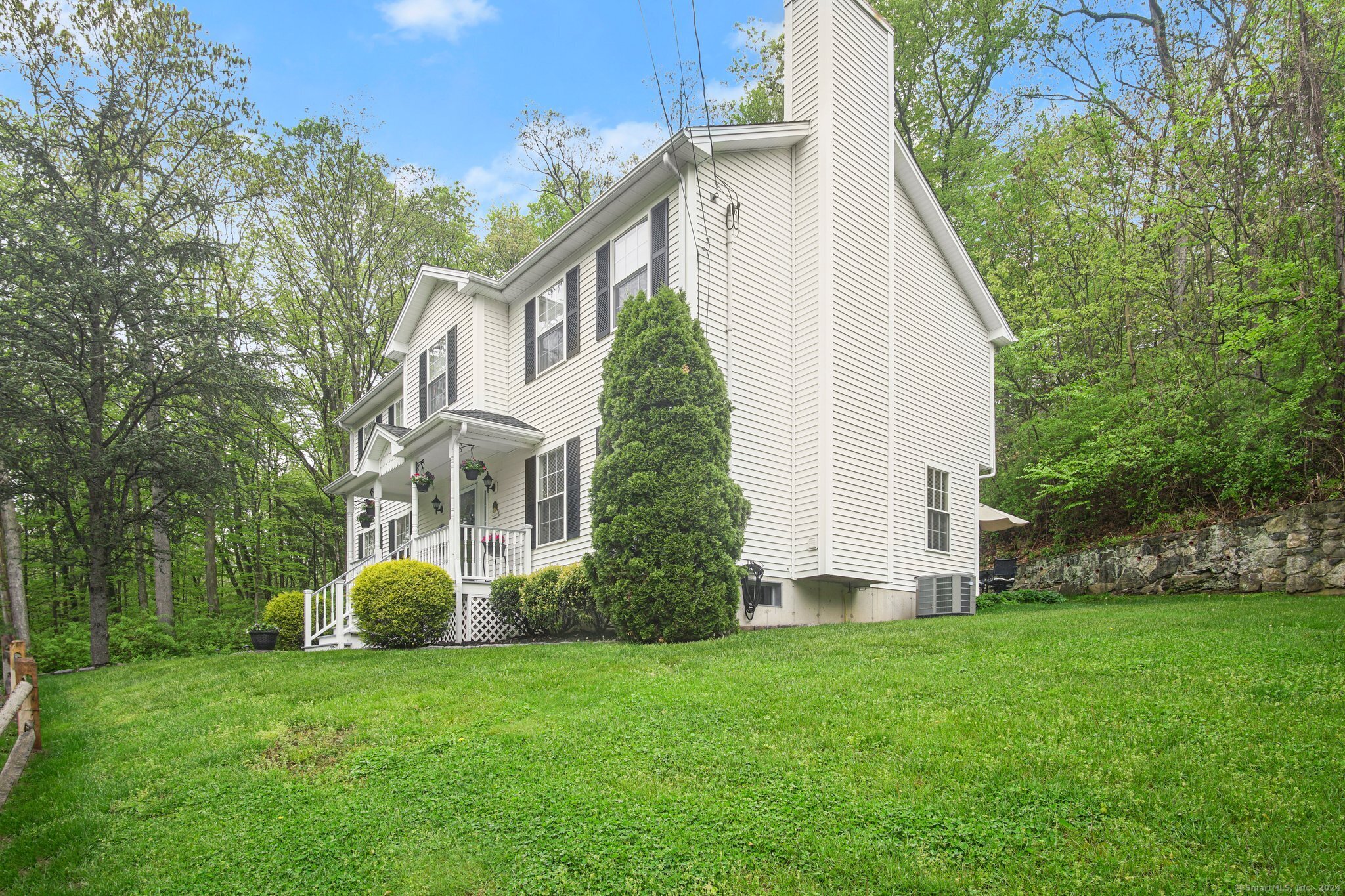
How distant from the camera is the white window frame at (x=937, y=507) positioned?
1457 cm

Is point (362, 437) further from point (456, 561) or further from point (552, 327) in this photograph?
point (456, 561)

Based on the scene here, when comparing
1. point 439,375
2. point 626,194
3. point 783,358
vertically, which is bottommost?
point 783,358

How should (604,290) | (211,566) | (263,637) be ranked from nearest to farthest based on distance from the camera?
1. (604,290)
2. (263,637)
3. (211,566)

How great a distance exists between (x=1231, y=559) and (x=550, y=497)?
9917mm

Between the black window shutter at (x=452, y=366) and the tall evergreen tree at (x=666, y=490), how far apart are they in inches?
244

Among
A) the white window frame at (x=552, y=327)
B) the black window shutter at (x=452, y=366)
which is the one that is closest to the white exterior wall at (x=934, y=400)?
the white window frame at (x=552, y=327)

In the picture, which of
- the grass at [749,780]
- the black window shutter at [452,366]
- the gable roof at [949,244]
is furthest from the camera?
the black window shutter at [452,366]

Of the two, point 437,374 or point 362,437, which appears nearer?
point 437,374

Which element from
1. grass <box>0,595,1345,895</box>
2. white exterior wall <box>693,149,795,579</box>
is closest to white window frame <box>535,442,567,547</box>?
white exterior wall <box>693,149,795,579</box>

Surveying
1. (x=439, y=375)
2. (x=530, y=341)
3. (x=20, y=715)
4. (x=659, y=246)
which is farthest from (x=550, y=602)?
(x=439, y=375)

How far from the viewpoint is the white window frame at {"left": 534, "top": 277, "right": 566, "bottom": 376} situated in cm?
1400

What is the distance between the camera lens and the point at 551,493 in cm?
1361

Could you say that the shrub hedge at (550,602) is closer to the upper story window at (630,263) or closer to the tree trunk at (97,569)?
the upper story window at (630,263)

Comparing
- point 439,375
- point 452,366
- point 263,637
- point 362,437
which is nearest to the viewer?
point 263,637
